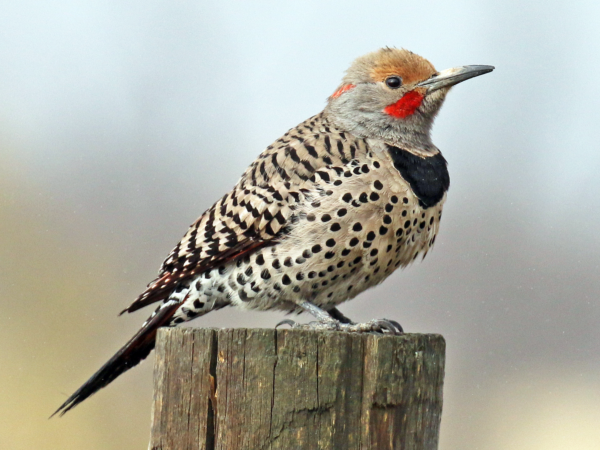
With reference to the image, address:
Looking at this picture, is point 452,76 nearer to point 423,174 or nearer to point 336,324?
point 423,174

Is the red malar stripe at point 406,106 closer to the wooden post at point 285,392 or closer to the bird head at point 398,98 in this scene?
the bird head at point 398,98

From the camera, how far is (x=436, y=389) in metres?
2.38

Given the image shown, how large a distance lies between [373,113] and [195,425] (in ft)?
7.01

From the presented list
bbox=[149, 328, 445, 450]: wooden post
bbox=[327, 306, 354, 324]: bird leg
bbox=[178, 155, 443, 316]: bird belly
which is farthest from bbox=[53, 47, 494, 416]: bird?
bbox=[149, 328, 445, 450]: wooden post

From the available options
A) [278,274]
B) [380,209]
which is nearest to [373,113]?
[380,209]

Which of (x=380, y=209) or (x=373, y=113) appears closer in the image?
(x=380, y=209)

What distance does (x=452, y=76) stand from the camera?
382 cm

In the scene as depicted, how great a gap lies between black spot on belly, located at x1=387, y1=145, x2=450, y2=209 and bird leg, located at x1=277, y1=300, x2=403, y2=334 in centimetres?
73

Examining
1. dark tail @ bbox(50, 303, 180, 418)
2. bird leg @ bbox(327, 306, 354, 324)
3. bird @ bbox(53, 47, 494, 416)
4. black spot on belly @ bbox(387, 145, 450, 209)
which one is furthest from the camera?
Result: bird leg @ bbox(327, 306, 354, 324)

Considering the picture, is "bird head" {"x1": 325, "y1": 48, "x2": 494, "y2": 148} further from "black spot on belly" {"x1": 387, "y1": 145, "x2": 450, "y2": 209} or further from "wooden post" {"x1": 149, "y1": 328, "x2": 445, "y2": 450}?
"wooden post" {"x1": 149, "y1": 328, "x2": 445, "y2": 450}

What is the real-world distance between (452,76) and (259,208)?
1285mm

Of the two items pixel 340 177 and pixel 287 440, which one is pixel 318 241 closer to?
pixel 340 177

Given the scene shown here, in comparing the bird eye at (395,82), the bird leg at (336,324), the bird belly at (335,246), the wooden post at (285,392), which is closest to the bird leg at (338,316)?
the bird leg at (336,324)

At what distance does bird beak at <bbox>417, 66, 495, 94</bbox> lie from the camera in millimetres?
3811
